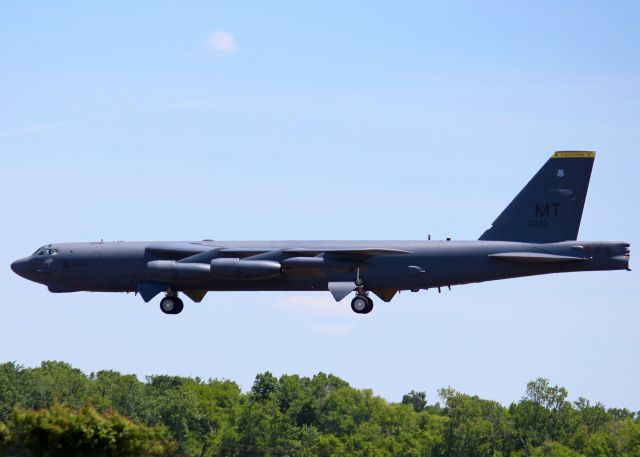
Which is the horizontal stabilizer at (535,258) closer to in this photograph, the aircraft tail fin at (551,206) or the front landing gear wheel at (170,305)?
the aircraft tail fin at (551,206)

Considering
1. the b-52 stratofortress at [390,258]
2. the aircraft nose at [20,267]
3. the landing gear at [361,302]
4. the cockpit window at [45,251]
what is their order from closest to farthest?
the b-52 stratofortress at [390,258] → the landing gear at [361,302] → the cockpit window at [45,251] → the aircraft nose at [20,267]

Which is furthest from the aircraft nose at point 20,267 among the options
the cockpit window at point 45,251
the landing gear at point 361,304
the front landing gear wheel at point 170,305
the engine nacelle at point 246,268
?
the landing gear at point 361,304

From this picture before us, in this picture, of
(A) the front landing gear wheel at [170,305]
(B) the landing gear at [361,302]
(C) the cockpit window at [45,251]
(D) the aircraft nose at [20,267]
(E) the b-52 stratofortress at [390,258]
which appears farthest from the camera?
(D) the aircraft nose at [20,267]

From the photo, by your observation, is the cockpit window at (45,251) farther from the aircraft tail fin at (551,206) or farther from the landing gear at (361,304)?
the aircraft tail fin at (551,206)

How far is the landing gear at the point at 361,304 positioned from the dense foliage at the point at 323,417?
67989 mm

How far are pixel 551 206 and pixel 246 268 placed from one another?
13557 millimetres

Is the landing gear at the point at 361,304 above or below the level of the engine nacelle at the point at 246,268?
below

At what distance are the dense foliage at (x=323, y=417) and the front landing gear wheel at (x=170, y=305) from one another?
65.4m

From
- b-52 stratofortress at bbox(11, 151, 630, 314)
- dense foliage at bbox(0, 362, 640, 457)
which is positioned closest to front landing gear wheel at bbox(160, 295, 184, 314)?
b-52 stratofortress at bbox(11, 151, 630, 314)

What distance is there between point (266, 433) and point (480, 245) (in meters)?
91.2

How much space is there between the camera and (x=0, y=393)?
537 ft

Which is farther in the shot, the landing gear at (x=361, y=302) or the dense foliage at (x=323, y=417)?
the dense foliage at (x=323, y=417)

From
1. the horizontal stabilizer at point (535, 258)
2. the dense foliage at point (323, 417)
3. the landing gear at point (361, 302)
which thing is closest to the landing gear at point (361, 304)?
the landing gear at point (361, 302)

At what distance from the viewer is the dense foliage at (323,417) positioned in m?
146
